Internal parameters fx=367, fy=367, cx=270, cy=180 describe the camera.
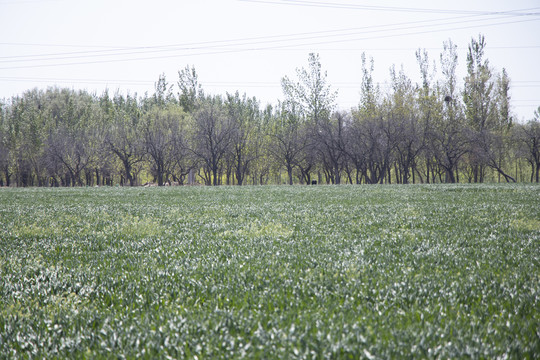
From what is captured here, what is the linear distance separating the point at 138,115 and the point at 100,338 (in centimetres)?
8227

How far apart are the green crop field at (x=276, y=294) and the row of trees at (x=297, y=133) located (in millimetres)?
55007

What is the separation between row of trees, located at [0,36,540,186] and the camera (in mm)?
60125

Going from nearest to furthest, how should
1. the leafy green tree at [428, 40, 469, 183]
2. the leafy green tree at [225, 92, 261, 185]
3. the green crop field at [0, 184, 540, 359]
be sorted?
the green crop field at [0, 184, 540, 359], the leafy green tree at [428, 40, 469, 183], the leafy green tree at [225, 92, 261, 185]

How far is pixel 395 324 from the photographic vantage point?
12.5 ft

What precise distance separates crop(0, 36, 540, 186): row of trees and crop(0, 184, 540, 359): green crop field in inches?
2166

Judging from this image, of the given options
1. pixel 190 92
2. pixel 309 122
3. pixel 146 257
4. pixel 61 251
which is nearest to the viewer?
pixel 146 257

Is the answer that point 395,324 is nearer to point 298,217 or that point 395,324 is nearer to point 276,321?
point 276,321

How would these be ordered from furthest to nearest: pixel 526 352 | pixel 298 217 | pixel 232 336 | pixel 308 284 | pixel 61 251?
1. pixel 298 217
2. pixel 61 251
3. pixel 308 284
4. pixel 232 336
5. pixel 526 352

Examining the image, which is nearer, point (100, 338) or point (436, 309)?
point (100, 338)

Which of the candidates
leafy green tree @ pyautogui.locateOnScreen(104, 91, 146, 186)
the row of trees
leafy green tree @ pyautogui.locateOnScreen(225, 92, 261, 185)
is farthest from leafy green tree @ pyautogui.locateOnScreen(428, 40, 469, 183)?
leafy green tree @ pyautogui.locateOnScreen(104, 91, 146, 186)

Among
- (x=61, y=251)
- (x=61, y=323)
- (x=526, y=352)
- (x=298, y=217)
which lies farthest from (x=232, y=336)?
(x=298, y=217)

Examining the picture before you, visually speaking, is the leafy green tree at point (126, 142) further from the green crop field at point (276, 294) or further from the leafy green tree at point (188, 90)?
Result: the green crop field at point (276, 294)

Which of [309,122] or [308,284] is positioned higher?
[309,122]

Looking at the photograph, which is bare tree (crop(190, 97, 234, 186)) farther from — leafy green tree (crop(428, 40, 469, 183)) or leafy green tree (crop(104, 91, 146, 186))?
leafy green tree (crop(428, 40, 469, 183))
